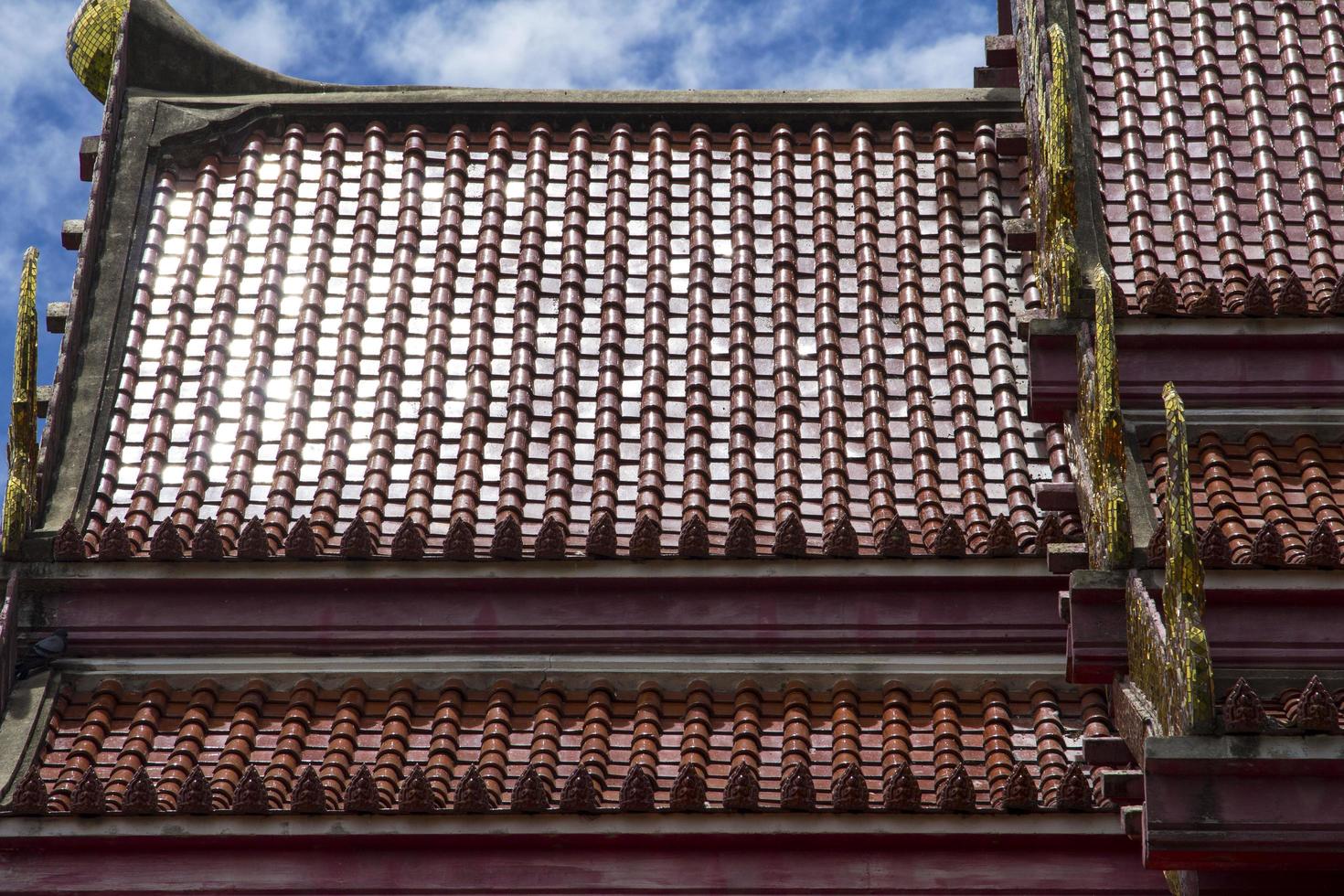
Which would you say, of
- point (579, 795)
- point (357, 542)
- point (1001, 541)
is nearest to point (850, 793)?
point (579, 795)

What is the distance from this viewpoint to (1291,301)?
1223 cm

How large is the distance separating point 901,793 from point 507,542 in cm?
265

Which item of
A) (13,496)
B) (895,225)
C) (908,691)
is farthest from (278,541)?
(895,225)

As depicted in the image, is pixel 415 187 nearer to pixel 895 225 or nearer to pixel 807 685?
pixel 895 225

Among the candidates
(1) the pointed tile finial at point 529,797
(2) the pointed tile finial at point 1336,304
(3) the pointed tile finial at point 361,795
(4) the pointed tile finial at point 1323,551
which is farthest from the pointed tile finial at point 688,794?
(2) the pointed tile finial at point 1336,304

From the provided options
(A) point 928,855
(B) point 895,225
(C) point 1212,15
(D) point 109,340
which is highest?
(C) point 1212,15

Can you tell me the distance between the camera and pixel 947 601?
11984 mm

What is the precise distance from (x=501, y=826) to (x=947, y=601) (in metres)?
2.84

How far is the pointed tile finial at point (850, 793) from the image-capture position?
10.6 metres

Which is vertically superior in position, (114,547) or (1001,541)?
(1001,541)

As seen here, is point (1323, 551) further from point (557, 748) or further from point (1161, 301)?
point (557, 748)

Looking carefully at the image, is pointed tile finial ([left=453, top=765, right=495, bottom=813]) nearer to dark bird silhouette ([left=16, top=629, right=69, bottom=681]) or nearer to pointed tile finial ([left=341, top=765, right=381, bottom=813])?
pointed tile finial ([left=341, top=765, right=381, bottom=813])

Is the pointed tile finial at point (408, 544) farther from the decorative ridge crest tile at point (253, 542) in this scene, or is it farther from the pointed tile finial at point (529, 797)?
the pointed tile finial at point (529, 797)

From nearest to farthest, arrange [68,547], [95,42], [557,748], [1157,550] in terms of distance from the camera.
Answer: [1157,550] → [557,748] → [68,547] → [95,42]
